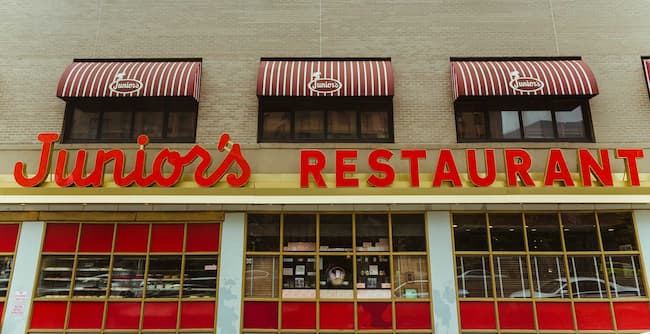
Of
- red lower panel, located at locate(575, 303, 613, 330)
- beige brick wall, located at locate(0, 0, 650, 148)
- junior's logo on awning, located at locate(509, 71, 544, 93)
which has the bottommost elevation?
red lower panel, located at locate(575, 303, 613, 330)

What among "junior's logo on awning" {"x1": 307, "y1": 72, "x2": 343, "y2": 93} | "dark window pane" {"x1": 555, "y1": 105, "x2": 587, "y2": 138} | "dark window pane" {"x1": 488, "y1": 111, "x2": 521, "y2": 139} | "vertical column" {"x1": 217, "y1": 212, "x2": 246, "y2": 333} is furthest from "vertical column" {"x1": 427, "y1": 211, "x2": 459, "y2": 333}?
"vertical column" {"x1": 217, "y1": 212, "x2": 246, "y2": 333}

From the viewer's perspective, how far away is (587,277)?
9.70 meters

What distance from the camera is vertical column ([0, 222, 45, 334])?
9.39 metres

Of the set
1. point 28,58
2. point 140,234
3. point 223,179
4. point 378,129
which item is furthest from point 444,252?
point 28,58

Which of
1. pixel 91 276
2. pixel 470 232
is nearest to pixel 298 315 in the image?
pixel 470 232

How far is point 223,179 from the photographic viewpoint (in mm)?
9797

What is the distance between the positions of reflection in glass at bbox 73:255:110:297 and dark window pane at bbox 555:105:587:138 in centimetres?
1201

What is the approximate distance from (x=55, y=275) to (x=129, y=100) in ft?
15.3

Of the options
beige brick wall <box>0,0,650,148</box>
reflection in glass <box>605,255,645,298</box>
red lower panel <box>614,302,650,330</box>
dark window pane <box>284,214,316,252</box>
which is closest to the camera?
red lower panel <box>614,302,650,330</box>

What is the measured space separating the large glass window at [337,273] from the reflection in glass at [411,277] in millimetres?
23

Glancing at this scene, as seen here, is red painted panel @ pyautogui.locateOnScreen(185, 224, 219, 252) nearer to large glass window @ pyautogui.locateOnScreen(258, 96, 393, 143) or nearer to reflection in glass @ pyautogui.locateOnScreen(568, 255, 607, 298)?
large glass window @ pyautogui.locateOnScreen(258, 96, 393, 143)

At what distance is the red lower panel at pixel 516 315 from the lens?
9383mm

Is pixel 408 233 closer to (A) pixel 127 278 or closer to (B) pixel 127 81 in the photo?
(A) pixel 127 278

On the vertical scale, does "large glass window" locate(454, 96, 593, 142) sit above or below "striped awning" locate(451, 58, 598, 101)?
below
